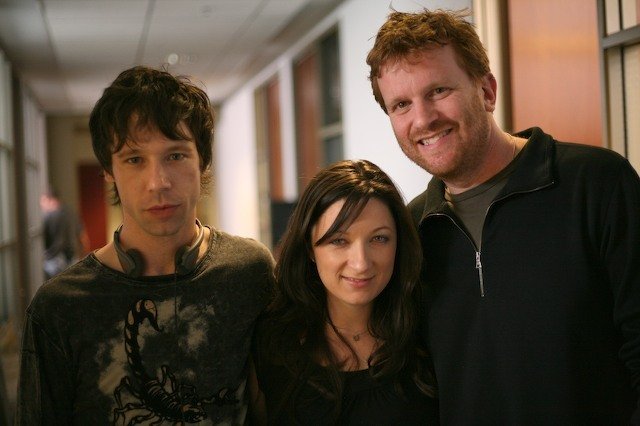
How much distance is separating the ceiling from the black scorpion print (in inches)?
126

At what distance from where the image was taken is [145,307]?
1.59 m

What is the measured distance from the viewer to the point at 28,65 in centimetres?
751

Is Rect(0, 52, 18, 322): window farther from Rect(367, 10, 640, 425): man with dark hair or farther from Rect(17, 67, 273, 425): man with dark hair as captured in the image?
Rect(367, 10, 640, 425): man with dark hair

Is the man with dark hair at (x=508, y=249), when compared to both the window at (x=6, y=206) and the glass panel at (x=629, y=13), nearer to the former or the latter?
the glass panel at (x=629, y=13)

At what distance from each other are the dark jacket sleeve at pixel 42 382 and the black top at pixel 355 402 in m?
0.45

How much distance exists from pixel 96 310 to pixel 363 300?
A: 24.3 inches

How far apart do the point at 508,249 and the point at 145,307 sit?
0.83 m

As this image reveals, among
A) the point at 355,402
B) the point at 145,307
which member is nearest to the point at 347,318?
the point at 355,402

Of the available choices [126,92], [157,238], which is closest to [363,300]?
[157,238]

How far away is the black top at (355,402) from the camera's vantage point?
165 centimetres

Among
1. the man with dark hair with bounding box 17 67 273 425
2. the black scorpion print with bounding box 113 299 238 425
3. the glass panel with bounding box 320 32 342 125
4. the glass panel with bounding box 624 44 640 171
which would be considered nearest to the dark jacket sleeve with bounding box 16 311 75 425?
the man with dark hair with bounding box 17 67 273 425

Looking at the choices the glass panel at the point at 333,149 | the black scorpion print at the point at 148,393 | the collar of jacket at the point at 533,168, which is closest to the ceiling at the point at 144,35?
the glass panel at the point at 333,149

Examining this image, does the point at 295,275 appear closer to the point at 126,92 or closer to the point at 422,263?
the point at 422,263

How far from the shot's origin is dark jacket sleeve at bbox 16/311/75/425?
151cm
